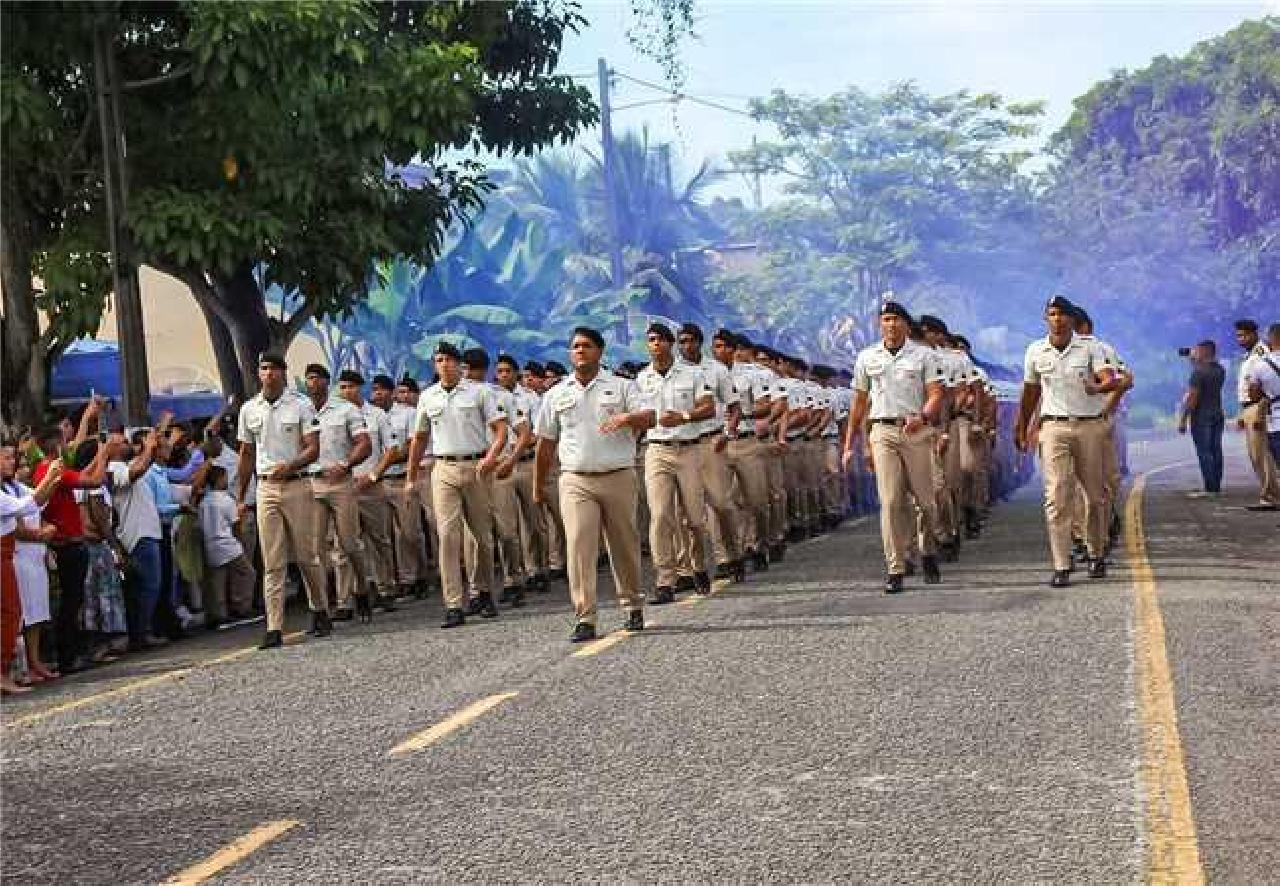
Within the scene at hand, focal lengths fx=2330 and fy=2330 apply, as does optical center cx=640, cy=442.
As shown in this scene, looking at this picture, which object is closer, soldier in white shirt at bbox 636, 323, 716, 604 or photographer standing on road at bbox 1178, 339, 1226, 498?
soldier in white shirt at bbox 636, 323, 716, 604

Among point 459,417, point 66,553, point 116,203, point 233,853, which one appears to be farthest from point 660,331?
point 233,853

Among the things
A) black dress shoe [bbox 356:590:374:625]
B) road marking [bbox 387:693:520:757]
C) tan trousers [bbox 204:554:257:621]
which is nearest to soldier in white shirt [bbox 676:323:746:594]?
black dress shoe [bbox 356:590:374:625]

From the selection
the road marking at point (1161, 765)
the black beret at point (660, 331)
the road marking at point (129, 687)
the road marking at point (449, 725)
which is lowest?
the road marking at point (1161, 765)

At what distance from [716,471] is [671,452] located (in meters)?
0.72

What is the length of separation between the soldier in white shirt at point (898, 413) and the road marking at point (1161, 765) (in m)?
2.59

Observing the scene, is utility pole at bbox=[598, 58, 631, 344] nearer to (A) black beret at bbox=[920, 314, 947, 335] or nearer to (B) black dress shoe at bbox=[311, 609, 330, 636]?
(A) black beret at bbox=[920, 314, 947, 335]

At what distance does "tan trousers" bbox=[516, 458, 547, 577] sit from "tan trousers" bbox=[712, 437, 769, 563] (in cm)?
177

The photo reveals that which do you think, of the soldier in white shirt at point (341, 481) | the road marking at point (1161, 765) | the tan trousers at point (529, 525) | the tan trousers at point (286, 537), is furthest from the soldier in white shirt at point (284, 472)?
the road marking at point (1161, 765)

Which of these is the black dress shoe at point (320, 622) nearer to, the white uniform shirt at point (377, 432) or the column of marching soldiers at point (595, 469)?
the column of marching soldiers at point (595, 469)

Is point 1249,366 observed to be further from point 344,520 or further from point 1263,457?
point 344,520

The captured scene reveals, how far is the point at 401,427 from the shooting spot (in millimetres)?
21375

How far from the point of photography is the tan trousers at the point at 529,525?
20.5m

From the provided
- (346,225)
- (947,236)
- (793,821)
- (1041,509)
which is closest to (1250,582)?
(793,821)

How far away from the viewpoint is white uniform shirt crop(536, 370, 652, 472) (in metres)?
15.5
